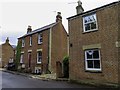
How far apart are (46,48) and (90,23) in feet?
36.1

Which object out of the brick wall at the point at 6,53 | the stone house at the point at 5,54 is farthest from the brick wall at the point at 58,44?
the brick wall at the point at 6,53

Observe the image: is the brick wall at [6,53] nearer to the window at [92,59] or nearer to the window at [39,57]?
the window at [39,57]

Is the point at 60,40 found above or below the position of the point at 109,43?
above

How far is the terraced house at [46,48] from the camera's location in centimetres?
2394

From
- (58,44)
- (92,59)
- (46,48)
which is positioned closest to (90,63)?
(92,59)

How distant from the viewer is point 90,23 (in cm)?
1461

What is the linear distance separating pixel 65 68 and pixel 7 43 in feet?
106

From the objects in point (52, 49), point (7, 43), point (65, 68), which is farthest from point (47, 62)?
point (7, 43)

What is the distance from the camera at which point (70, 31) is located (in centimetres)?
1638

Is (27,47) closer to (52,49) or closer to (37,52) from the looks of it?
(37,52)

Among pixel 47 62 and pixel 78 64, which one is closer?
pixel 78 64

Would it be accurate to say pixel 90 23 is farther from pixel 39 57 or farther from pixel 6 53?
pixel 6 53

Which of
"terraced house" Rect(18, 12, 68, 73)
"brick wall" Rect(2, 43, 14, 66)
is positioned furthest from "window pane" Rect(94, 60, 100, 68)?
"brick wall" Rect(2, 43, 14, 66)

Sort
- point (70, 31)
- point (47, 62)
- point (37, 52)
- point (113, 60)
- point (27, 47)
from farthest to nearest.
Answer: point (27, 47)
point (37, 52)
point (47, 62)
point (70, 31)
point (113, 60)
